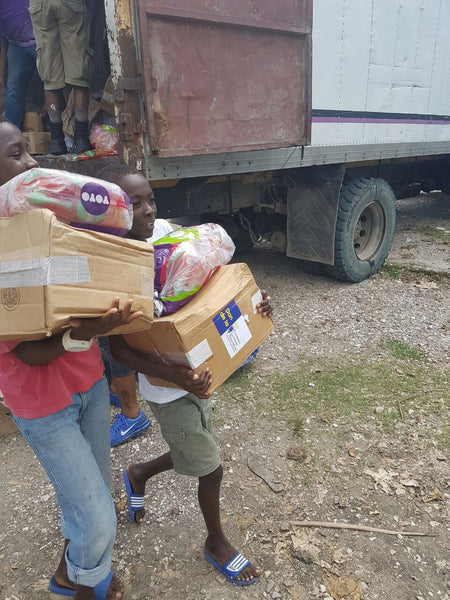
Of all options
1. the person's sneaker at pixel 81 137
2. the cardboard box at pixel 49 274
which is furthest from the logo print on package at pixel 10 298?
the person's sneaker at pixel 81 137

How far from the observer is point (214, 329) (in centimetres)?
154

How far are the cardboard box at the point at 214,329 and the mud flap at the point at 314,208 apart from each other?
3.08m

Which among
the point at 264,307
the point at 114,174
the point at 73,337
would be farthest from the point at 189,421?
the point at 114,174

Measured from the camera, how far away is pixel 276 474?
95.6 inches

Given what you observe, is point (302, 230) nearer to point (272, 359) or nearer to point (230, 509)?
point (272, 359)

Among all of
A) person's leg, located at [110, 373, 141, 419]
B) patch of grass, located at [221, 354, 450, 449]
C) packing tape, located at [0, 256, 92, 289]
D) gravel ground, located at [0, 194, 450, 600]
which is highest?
packing tape, located at [0, 256, 92, 289]

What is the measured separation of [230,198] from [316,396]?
6.79 feet

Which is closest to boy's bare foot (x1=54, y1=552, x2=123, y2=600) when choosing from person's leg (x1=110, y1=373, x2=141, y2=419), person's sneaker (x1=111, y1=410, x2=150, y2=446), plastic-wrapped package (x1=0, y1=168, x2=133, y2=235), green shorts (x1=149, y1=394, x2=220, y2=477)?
green shorts (x1=149, y1=394, x2=220, y2=477)

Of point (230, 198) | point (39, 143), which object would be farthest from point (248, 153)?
point (39, 143)

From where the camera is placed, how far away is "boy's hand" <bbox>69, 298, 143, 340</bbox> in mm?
1193

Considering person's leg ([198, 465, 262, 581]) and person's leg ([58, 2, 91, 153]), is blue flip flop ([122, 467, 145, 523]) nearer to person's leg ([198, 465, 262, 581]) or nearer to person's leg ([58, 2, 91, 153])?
person's leg ([198, 465, 262, 581])

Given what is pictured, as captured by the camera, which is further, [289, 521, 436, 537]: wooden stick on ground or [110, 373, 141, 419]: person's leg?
[110, 373, 141, 419]: person's leg

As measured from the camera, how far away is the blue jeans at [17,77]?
13.1ft

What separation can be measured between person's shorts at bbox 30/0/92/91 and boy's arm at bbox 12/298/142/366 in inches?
117
